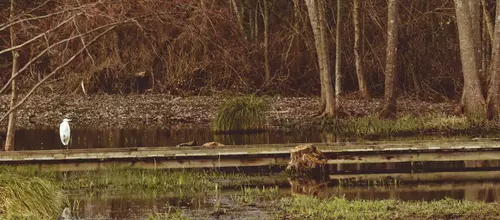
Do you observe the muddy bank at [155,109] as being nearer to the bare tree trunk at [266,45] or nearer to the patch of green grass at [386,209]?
the bare tree trunk at [266,45]

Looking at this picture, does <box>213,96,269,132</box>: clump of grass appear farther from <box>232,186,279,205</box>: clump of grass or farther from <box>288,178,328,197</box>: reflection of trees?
<box>232,186,279,205</box>: clump of grass

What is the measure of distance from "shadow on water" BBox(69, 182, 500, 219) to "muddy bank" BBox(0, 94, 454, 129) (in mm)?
14731

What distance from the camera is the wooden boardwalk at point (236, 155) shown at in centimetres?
2020

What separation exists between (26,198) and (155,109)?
25519mm

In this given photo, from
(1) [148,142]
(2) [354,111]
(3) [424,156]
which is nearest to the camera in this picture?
(3) [424,156]

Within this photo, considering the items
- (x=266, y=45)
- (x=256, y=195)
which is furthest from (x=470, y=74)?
(x=266, y=45)

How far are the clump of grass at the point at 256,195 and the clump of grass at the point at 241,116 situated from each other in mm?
12335

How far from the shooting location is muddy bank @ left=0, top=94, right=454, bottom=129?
119 ft

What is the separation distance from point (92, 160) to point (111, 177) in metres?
1.08

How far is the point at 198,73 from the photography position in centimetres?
4459

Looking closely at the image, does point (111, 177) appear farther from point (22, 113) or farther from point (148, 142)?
point (22, 113)

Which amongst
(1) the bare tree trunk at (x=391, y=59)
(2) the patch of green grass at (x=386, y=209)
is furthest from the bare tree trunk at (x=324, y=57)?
(2) the patch of green grass at (x=386, y=209)

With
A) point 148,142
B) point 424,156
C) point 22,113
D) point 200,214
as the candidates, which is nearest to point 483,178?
point 424,156

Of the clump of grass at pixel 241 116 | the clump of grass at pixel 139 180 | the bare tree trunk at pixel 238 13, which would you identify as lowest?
the clump of grass at pixel 139 180
